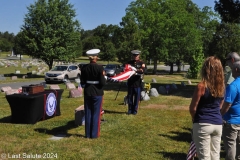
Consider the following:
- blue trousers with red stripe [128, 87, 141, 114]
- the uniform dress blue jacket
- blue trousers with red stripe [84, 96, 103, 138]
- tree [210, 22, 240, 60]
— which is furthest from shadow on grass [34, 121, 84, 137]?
tree [210, 22, 240, 60]

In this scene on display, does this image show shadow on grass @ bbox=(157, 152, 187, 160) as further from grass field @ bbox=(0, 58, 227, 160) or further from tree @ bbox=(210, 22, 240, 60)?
tree @ bbox=(210, 22, 240, 60)

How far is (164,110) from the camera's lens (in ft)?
36.4

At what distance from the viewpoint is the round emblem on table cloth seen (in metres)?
8.55

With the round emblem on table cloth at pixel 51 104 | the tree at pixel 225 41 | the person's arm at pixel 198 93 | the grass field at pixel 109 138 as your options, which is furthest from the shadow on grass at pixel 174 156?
the tree at pixel 225 41

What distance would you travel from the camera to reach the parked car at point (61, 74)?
25656mm

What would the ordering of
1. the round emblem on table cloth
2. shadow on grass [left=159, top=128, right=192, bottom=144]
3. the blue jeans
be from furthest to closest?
the round emblem on table cloth, shadow on grass [left=159, top=128, right=192, bottom=144], the blue jeans

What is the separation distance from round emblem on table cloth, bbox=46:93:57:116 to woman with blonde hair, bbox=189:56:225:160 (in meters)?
5.37

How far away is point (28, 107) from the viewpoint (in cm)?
790

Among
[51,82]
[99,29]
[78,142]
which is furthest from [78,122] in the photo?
[99,29]

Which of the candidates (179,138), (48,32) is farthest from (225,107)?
(48,32)

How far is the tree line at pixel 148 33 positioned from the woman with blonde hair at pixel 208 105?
558 inches

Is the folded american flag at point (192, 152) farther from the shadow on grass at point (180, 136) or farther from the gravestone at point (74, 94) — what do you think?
the gravestone at point (74, 94)

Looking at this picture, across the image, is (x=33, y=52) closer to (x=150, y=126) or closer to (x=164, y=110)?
(x=164, y=110)

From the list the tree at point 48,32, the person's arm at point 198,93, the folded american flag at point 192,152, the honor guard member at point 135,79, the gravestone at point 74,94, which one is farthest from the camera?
the tree at point 48,32
